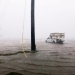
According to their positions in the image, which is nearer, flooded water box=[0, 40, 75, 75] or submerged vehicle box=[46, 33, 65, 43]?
flooded water box=[0, 40, 75, 75]

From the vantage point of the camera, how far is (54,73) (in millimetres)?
7398

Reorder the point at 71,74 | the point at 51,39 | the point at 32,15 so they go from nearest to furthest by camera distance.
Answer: the point at 71,74 → the point at 32,15 → the point at 51,39

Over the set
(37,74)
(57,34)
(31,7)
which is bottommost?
(37,74)

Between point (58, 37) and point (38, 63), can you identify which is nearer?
point (38, 63)

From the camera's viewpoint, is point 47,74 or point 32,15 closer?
point 47,74

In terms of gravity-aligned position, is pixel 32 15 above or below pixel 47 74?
above

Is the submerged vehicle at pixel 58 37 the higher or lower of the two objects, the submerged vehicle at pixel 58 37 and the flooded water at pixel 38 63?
the higher

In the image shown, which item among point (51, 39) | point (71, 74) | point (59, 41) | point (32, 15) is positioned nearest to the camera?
point (71, 74)

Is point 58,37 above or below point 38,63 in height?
above

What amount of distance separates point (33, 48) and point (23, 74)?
9.10m

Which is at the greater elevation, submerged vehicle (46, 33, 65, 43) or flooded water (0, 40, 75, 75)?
submerged vehicle (46, 33, 65, 43)

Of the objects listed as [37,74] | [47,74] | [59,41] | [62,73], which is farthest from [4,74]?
[59,41]

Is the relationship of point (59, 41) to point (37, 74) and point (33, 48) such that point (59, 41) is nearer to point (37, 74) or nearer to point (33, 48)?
point (33, 48)

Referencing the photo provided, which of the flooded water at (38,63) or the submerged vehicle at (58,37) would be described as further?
the submerged vehicle at (58,37)
